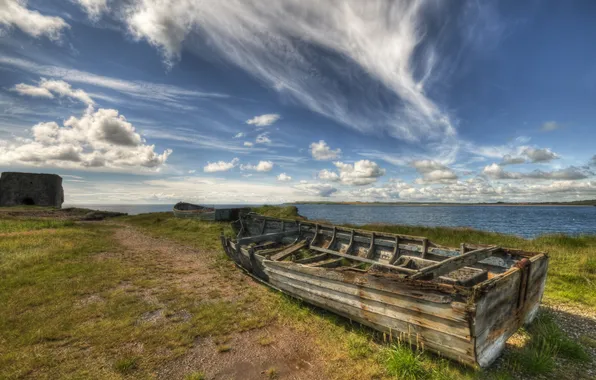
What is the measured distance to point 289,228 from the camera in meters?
13.8

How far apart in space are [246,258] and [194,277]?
2.55 meters

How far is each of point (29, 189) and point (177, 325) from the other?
56.6m

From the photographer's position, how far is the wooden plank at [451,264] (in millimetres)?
5696

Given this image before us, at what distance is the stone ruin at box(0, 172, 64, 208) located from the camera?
41.9 meters

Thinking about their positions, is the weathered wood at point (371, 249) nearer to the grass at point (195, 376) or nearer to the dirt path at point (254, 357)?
the dirt path at point (254, 357)

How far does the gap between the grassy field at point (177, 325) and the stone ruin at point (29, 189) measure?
145 ft

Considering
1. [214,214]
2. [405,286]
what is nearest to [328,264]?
[405,286]

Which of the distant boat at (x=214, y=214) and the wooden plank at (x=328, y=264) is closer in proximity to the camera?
the wooden plank at (x=328, y=264)

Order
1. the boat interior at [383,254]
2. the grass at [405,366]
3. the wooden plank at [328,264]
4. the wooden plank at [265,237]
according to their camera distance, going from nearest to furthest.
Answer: the grass at [405,366], the boat interior at [383,254], the wooden plank at [328,264], the wooden plank at [265,237]

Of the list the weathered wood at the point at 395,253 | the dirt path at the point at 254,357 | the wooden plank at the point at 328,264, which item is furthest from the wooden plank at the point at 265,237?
the weathered wood at the point at 395,253

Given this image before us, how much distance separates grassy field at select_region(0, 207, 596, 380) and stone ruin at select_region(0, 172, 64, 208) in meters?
44.1

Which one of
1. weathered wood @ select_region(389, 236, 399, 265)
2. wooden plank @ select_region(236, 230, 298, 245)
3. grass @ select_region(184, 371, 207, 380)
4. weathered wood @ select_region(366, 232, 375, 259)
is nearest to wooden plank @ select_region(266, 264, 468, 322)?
grass @ select_region(184, 371, 207, 380)

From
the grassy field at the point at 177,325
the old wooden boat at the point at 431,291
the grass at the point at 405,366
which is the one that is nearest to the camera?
the old wooden boat at the point at 431,291

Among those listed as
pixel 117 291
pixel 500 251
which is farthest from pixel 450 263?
pixel 117 291
